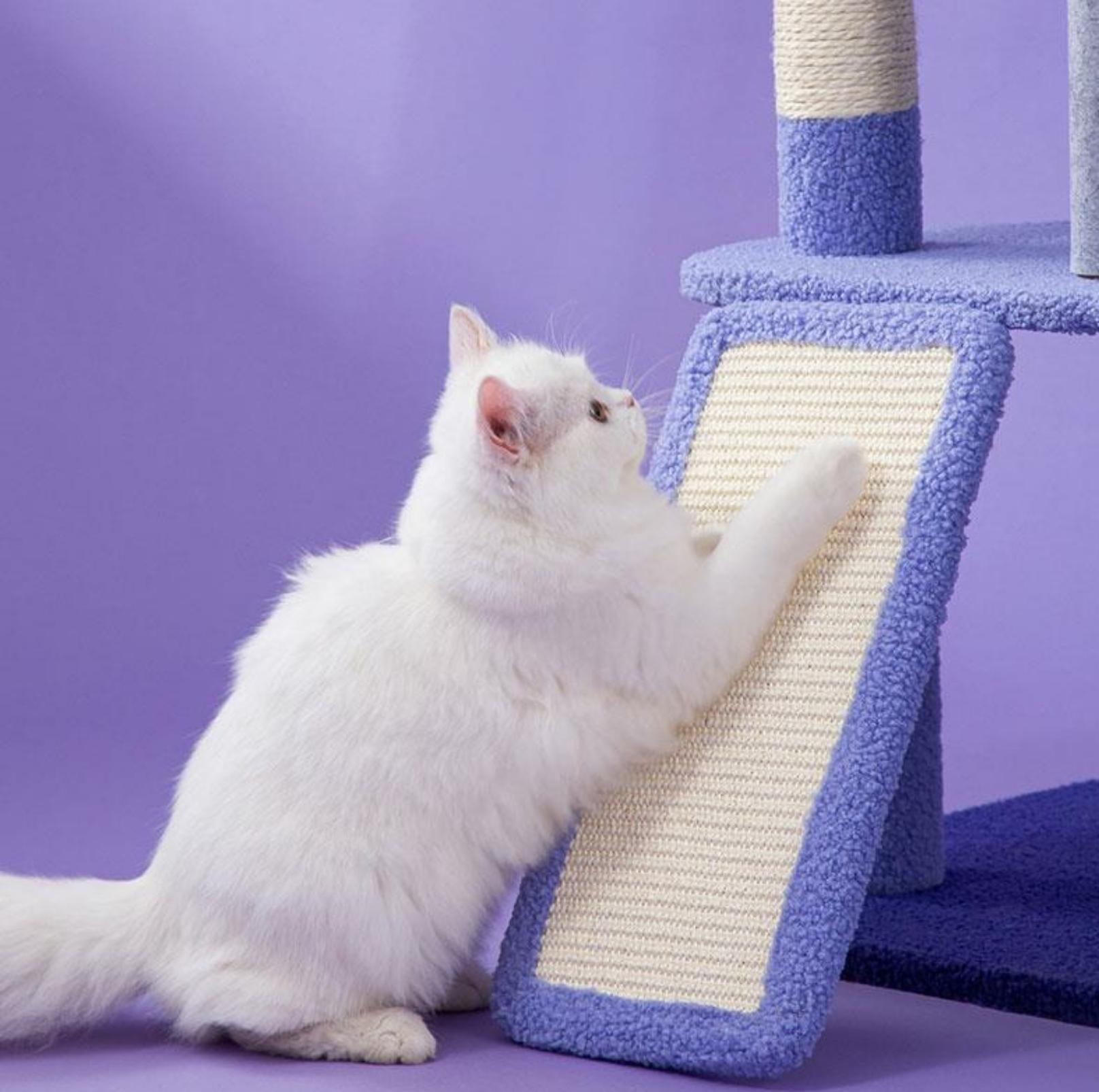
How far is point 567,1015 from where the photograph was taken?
2.37 meters

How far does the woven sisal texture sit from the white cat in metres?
0.05

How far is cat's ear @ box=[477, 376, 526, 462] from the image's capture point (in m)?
2.27

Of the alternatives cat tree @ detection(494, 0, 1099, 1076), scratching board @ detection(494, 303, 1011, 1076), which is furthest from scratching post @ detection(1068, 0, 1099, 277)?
scratching board @ detection(494, 303, 1011, 1076)

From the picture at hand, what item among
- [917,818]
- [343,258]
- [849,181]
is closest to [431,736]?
[917,818]

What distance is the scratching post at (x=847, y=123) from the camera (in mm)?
2822

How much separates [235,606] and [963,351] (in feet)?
5.15

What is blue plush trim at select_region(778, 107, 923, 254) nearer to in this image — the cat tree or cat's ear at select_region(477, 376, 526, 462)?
the cat tree

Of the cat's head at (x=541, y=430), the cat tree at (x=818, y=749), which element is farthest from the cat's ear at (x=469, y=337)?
the cat tree at (x=818, y=749)

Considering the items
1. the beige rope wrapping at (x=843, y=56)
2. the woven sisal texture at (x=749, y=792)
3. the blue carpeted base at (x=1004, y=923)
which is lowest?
the blue carpeted base at (x=1004, y=923)

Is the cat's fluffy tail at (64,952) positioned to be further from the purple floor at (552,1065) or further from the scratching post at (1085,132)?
the scratching post at (1085,132)

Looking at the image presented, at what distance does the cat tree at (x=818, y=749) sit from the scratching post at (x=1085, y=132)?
0.01m

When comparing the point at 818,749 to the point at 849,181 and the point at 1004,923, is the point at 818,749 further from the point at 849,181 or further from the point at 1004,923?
the point at 849,181

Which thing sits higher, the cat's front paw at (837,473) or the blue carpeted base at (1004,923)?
the cat's front paw at (837,473)

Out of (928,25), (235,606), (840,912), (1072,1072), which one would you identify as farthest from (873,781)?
(928,25)
